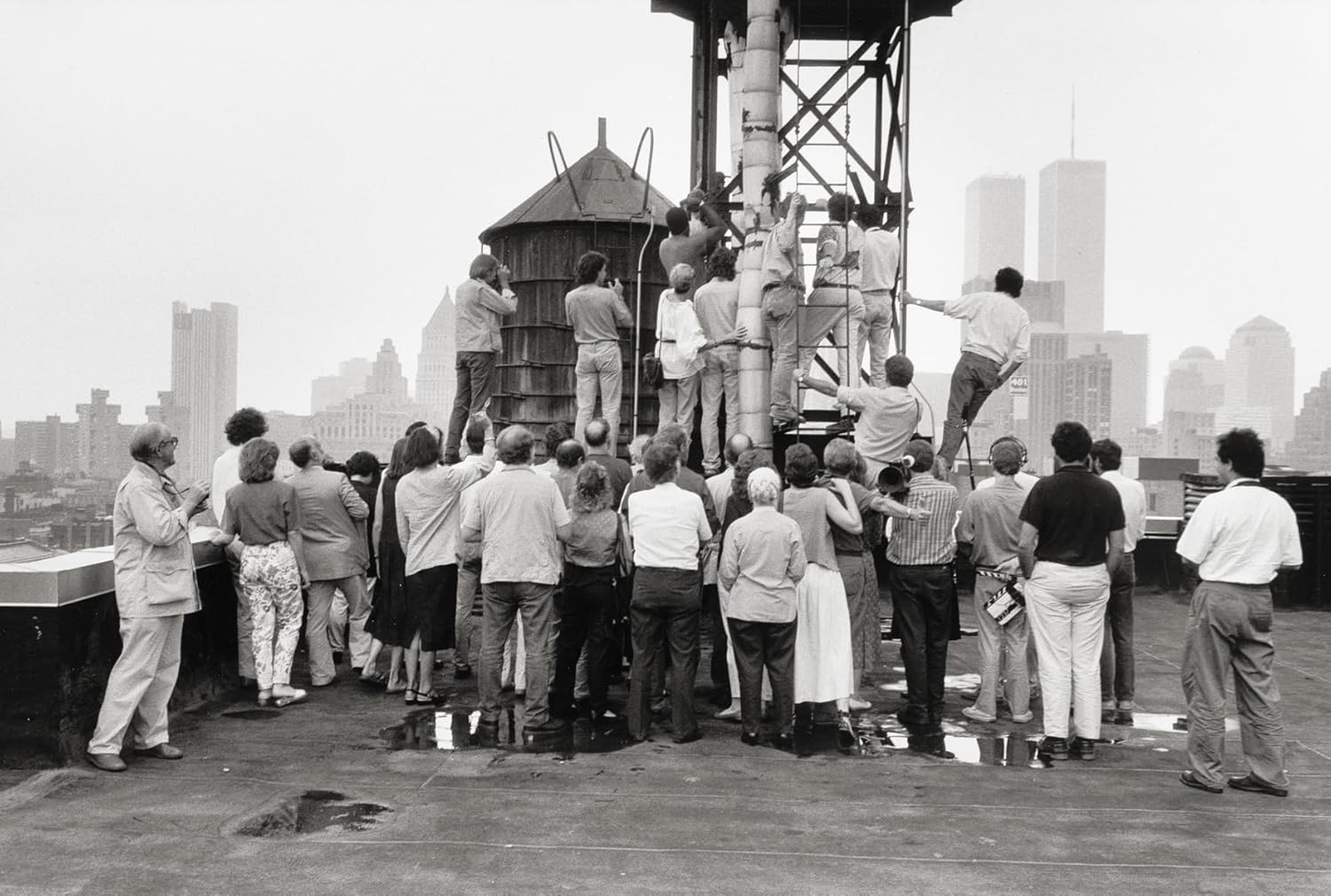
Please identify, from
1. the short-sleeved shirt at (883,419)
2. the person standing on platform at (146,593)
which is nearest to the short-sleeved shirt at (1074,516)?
the short-sleeved shirt at (883,419)

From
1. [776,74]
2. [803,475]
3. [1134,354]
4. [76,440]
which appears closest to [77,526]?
[76,440]

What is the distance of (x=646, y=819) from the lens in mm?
5926

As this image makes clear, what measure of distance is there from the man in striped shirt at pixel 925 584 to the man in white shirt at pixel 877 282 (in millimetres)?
4267

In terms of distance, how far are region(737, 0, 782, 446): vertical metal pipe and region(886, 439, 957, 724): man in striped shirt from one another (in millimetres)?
3412

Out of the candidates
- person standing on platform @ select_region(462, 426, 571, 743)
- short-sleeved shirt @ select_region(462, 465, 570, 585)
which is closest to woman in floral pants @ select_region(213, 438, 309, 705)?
person standing on platform @ select_region(462, 426, 571, 743)

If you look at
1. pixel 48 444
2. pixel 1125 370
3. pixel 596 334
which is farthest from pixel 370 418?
pixel 596 334

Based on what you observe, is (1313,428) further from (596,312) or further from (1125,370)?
(596,312)

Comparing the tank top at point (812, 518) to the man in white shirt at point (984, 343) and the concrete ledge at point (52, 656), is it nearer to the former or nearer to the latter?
the man in white shirt at point (984, 343)

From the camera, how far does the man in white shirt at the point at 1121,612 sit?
8453 millimetres

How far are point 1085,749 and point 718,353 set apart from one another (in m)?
5.50

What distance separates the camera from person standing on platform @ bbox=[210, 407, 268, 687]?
350 inches

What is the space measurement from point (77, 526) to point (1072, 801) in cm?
4312

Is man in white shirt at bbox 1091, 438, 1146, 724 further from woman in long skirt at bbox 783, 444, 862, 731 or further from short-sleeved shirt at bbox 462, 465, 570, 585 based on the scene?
short-sleeved shirt at bbox 462, 465, 570, 585

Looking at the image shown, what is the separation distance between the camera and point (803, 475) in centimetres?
793
